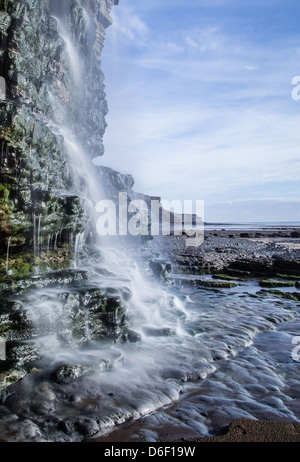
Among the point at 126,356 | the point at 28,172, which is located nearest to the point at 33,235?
the point at 28,172

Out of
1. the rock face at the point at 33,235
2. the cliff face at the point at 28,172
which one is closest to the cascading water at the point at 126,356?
the rock face at the point at 33,235

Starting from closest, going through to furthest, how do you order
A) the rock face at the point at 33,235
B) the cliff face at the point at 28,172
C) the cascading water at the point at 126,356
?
the cascading water at the point at 126,356
the rock face at the point at 33,235
the cliff face at the point at 28,172

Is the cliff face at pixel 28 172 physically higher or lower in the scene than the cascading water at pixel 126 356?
higher

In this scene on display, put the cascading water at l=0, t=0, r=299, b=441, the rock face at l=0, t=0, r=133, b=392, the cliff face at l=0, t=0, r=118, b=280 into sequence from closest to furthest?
the cascading water at l=0, t=0, r=299, b=441, the rock face at l=0, t=0, r=133, b=392, the cliff face at l=0, t=0, r=118, b=280

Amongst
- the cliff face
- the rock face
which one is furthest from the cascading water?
the cliff face

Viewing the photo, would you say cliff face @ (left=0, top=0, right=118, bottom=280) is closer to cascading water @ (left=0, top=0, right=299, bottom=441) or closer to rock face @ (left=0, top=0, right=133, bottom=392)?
rock face @ (left=0, top=0, right=133, bottom=392)

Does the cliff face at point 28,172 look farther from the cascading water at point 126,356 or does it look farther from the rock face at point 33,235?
the cascading water at point 126,356

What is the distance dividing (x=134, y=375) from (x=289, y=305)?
9635 millimetres

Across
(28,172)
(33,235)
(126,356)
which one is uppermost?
(28,172)

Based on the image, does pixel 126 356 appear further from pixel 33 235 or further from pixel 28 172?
pixel 28 172

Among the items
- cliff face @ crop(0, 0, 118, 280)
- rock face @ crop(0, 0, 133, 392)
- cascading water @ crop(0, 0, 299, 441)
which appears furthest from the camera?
cliff face @ crop(0, 0, 118, 280)

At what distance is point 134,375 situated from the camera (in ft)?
21.9

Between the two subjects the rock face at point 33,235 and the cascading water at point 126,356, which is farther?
the rock face at point 33,235
